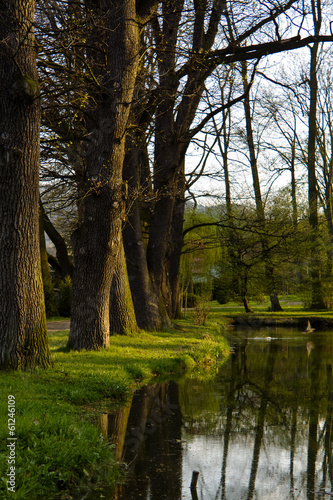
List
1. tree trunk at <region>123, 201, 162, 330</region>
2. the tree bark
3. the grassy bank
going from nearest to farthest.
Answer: the grassy bank → tree trunk at <region>123, 201, 162, 330</region> → the tree bark

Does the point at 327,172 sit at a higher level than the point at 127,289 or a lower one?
higher

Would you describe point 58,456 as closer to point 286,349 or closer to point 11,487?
point 11,487

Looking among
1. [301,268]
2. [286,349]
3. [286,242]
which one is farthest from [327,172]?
[286,349]

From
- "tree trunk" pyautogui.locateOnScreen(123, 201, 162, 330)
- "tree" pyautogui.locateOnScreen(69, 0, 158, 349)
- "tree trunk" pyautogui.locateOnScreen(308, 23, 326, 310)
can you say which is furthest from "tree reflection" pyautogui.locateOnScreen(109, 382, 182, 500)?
"tree trunk" pyautogui.locateOnScreen(308, 23, 326, 310)

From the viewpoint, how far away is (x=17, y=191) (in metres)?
7.60

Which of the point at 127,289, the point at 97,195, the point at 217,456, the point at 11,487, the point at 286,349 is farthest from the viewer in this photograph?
the point at 286,349

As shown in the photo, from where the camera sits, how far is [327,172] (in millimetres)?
33406

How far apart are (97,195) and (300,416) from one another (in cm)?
529

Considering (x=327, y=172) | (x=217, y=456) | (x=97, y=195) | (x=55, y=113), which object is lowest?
(x=217, y=456)

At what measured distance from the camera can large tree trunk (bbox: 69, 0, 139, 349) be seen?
389 inches

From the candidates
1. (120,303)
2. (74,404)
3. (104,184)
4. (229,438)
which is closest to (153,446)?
(229,438)

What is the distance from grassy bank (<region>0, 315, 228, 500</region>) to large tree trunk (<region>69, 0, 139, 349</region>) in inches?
32.1

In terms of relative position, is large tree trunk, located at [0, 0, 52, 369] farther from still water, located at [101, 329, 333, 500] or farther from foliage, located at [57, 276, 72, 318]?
foliage, located at [57, 276, 72, 318]

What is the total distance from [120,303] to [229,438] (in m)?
6.89
